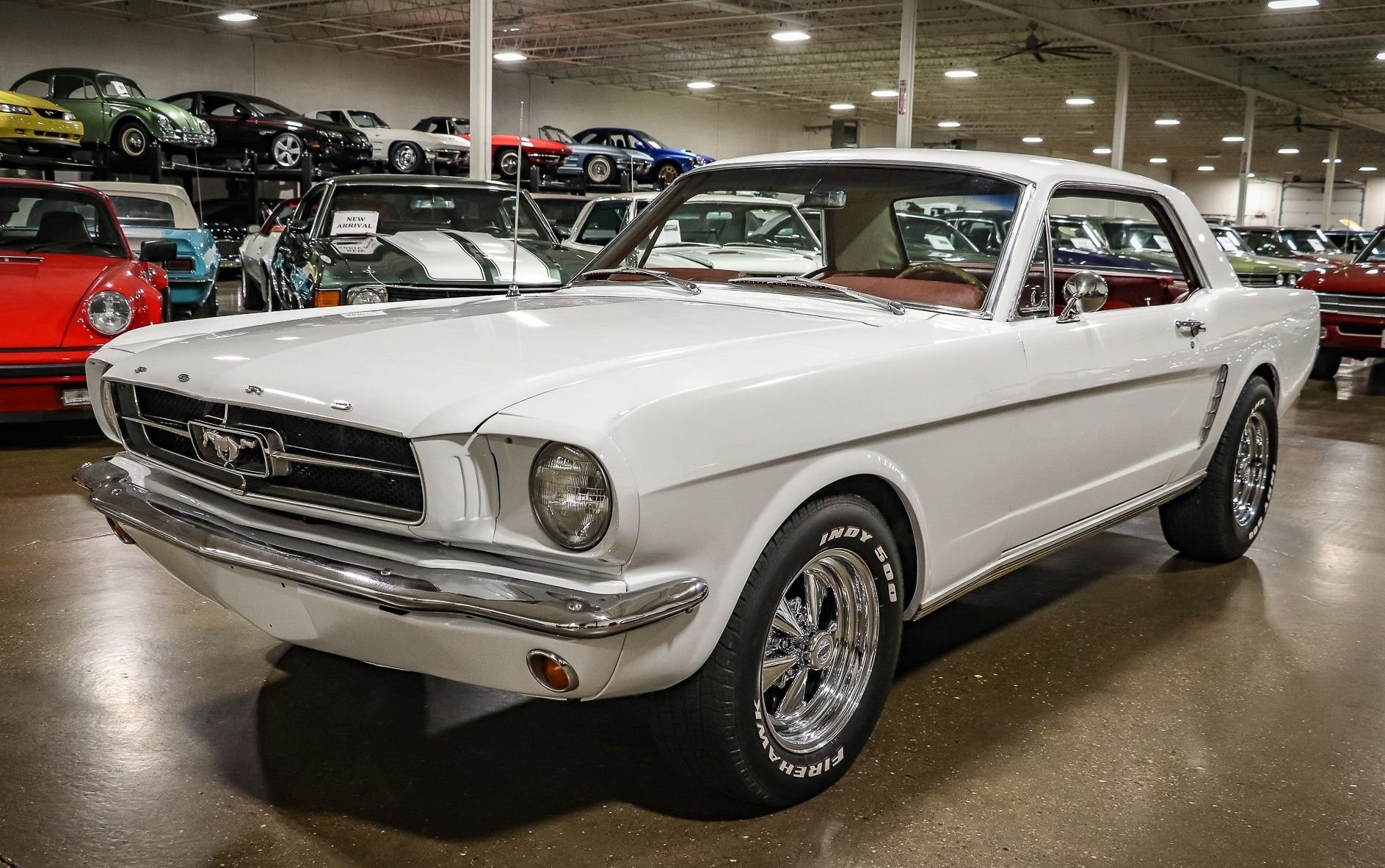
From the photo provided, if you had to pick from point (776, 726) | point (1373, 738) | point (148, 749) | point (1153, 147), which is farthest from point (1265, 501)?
point (1153, 147)

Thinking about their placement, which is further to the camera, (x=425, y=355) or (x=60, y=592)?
(x=60, y=592)

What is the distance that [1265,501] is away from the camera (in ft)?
15.0

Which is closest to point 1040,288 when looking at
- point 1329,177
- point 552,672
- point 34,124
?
point 552,672

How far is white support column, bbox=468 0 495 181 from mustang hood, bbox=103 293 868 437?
7.73m

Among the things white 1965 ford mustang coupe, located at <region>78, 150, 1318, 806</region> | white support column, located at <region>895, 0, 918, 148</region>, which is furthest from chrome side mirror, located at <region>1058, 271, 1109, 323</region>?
white support column, located at <region>895, 0, 918, 148</region>

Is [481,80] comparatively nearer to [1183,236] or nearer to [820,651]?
[1183,236]

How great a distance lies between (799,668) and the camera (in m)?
2.53

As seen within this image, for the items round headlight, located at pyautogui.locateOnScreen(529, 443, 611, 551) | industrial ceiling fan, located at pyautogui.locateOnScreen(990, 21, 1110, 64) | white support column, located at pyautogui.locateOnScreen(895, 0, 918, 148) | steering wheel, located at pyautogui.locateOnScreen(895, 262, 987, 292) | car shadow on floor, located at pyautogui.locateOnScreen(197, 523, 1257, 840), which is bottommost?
car shadow on floor, located at pyautogui.locateOnScreen(197, 523, 1257, 840)

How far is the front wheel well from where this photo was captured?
95.8 inches

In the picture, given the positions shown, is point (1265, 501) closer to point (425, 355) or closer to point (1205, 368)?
point (1205, 368)

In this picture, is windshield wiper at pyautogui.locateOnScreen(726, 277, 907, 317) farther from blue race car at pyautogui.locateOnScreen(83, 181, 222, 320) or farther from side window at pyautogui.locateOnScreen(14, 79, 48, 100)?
side window at pyautogui.locateOnScreen(14, 79, 48, 100)

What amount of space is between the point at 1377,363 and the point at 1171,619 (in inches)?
417

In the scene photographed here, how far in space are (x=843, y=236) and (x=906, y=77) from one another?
515 inches

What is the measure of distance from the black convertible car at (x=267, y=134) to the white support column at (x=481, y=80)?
7.41m
